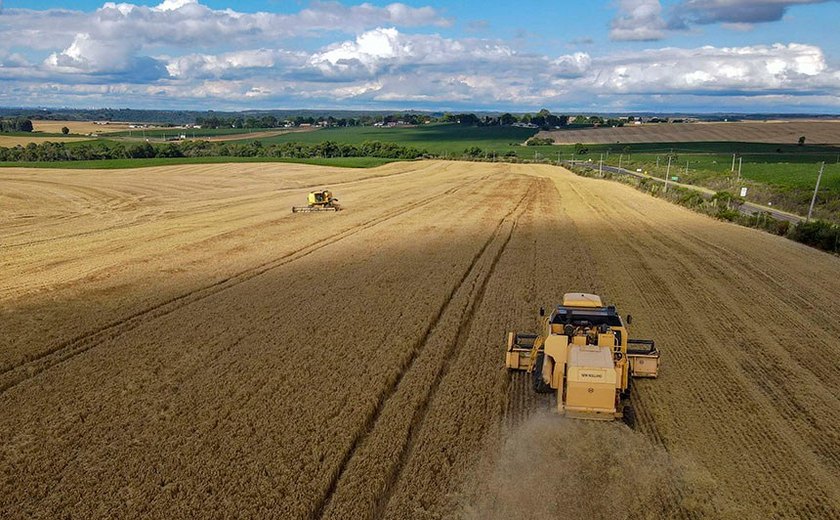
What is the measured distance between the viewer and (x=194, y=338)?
48.4ft

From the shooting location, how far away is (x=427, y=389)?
1184cm

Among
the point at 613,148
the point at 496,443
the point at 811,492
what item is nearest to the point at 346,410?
the point at 496,443

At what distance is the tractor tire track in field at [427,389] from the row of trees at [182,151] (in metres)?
81.5

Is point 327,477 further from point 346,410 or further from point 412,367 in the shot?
point 412,367

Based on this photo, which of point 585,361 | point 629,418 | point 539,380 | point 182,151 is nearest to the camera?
point 585,361

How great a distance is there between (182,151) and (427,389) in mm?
99911

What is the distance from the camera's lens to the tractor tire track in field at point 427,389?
28.3 feet

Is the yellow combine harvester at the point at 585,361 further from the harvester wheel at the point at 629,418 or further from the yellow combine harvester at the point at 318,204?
the yellow combine harvester at the point at 318,204

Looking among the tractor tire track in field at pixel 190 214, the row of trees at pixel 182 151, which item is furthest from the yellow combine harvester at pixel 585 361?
the row of trees at pixel 182 151

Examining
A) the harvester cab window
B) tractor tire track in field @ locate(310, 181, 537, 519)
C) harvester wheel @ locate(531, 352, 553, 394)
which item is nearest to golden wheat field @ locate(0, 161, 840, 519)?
tractor tire track in field @ locate(310, 181, 537, 519)

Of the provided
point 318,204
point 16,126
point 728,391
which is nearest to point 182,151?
point 318,204

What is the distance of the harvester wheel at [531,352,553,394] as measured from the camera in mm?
11367

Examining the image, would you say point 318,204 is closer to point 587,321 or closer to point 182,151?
point 587,321

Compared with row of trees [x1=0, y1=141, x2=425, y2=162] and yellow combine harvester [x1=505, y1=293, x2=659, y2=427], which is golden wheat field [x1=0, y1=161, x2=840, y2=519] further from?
row of trees [x1=0, y1=141, x2=425, y2=162]
